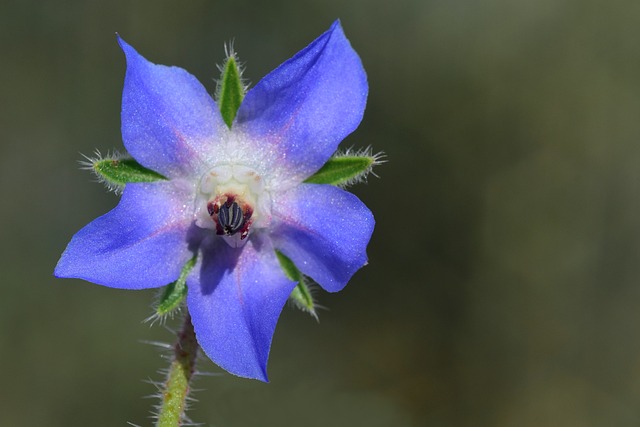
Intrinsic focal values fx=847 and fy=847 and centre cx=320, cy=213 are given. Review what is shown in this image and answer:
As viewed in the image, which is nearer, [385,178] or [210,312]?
[210,312]

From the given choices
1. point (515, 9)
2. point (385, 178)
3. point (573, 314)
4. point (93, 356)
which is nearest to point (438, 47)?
point (515, 9)

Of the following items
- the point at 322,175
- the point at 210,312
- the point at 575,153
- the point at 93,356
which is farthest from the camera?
the point at 575,153

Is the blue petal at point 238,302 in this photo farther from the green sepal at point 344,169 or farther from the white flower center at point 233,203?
the green sepal at point 344,169

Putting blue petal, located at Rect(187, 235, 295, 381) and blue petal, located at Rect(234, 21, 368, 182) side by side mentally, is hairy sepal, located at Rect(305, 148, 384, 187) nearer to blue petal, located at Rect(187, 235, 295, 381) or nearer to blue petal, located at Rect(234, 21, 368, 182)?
blue petal, located at Rect(234, 21, 368, 182)

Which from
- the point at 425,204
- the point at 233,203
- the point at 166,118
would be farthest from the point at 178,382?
the point at 425,204

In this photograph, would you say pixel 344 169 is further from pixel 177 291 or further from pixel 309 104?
pixel 177 291

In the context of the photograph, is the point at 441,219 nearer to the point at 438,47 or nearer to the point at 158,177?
the point at 438,47

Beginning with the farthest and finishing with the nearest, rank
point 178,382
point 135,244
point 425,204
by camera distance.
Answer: point 425,204 → point 135,244 → point 178,382
